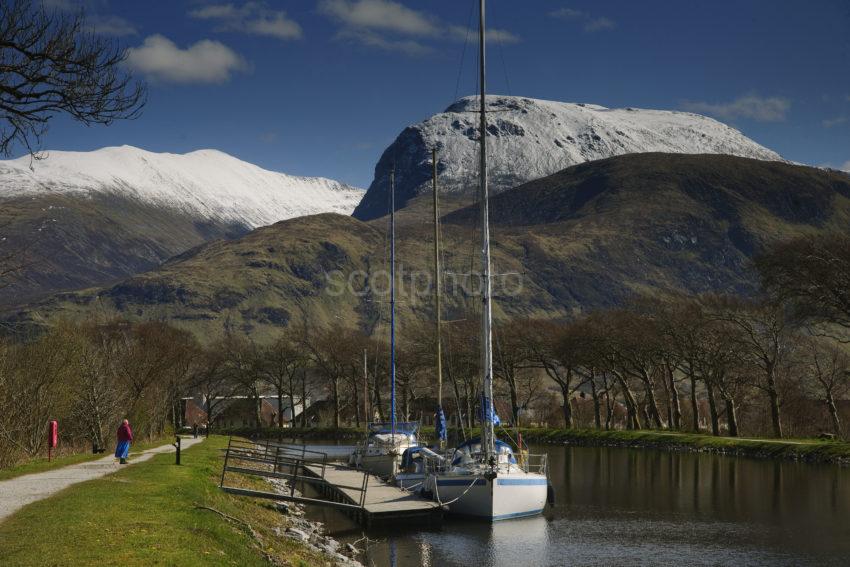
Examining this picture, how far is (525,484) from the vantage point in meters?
48.2

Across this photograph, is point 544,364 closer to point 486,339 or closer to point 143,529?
point 486,339

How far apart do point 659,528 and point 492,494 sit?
8.58m

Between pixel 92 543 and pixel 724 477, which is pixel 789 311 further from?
pixel 92 543

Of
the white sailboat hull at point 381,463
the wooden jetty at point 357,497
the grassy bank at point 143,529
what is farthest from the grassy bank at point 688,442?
the grassy bank at point 143,529

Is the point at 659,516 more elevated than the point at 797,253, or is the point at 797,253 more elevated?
the point at 797,253

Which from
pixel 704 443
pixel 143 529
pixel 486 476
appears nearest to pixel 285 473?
pixel 486 476

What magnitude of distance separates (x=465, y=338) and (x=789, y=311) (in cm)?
5883

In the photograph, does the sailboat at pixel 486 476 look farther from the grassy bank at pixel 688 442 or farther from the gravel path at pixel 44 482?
the gravel path at pixel 44 482

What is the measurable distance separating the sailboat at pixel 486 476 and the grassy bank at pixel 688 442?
14564 mm

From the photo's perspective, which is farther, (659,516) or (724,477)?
(724,477)

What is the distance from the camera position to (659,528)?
4678 cm

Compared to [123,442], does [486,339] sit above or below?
above

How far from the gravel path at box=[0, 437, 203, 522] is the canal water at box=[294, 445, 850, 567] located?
38.5 ft

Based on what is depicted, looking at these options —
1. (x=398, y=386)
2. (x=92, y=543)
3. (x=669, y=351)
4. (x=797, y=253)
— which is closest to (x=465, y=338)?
(x=398, y=386)
